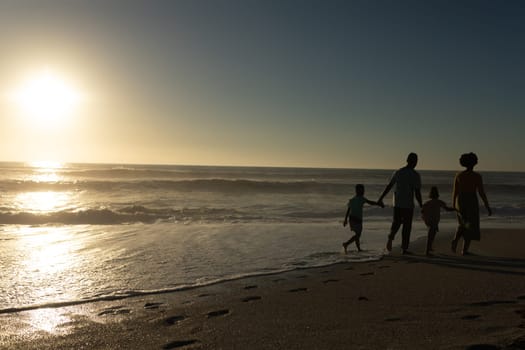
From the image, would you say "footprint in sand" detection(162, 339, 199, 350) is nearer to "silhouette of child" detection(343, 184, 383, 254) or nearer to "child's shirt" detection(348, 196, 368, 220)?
"silhouette of child" detection(343, 184, 383, 254)

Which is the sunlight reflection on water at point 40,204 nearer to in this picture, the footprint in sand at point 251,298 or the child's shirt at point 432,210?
the child's shirt at point 432,210

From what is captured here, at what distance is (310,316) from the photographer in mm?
4270

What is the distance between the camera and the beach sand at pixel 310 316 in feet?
11.5

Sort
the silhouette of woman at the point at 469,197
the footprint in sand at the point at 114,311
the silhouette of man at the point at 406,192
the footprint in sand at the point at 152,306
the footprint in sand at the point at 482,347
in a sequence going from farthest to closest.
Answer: the silhouette of man at the point at 406,192 < the silhouette of woman at the point at 469,197 < the footprint in sand at the point at 152,306 < the footprint in sand at the point at 114,311 < the footprint in sand at the point at 482,347

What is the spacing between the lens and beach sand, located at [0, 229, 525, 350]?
3.50 meters

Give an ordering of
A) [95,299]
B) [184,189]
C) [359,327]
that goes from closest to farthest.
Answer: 1. [359,327]
2. [95,299]
3. [184,189]

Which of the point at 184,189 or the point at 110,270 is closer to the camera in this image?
the point at 110,270

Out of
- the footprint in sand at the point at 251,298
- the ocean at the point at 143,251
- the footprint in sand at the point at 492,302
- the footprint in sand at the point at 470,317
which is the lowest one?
the ocean at the point at 143,251

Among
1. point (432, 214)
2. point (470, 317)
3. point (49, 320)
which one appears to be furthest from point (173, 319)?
point (432, 214)

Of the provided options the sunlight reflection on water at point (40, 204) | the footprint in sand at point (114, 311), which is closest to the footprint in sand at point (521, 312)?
Result: the footprint in sand at point (114, 311)

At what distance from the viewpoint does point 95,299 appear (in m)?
5.29

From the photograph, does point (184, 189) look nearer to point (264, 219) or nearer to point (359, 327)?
point (264, 219)

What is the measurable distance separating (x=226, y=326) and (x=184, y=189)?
28.6 metres

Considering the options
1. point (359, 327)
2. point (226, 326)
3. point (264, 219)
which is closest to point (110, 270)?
point (226, 326)
